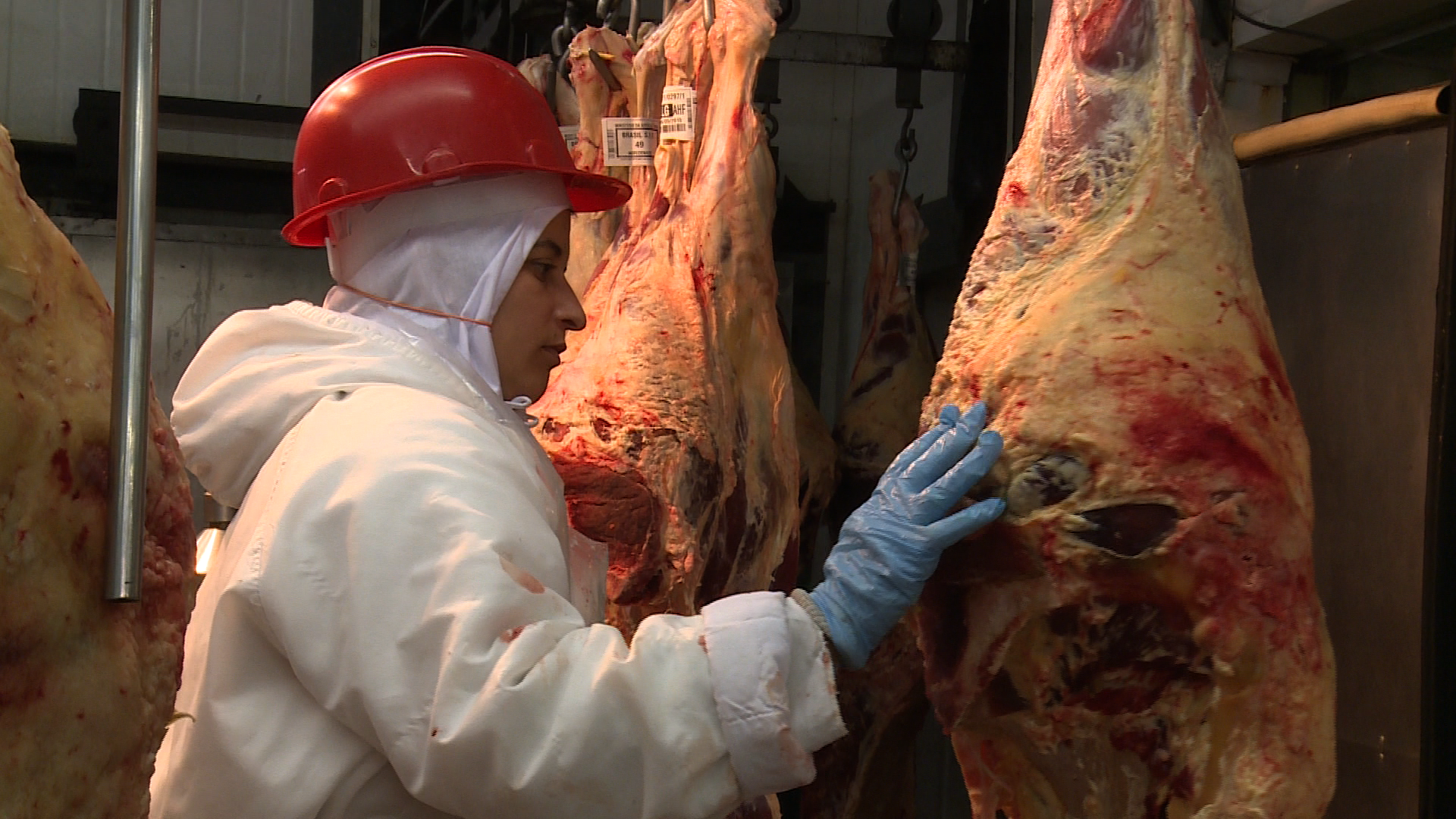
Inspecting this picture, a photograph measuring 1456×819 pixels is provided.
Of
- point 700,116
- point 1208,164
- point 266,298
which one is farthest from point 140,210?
point 266,298

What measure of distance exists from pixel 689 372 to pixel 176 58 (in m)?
3.53

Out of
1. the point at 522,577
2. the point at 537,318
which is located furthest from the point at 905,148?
the point at 522,577

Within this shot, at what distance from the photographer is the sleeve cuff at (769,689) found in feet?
5.93

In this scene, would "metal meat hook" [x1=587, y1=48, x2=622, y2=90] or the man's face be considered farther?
"metal meat hook" [x1=587, y1=48, x2=622, y2=90]

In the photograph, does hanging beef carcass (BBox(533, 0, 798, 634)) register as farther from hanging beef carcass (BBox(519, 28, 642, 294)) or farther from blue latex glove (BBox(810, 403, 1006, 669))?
blue latex glove (BBox(810, 403, 1006, 669))

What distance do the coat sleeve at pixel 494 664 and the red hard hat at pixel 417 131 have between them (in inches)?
25.8

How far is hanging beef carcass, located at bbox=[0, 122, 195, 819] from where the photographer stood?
3.97 feet

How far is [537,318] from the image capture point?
2439mm

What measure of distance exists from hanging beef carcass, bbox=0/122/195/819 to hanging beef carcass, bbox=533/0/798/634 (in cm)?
165

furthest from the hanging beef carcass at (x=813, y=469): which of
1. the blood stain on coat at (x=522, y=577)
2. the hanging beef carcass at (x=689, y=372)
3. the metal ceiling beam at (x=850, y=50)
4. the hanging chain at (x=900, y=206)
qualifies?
the blood stain on coat at (x=522, y=577)

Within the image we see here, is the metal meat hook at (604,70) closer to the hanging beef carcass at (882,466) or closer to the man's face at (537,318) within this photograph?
the hanging beef carcass at (882,466)

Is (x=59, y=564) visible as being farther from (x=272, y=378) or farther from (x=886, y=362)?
(x=886, y=362)

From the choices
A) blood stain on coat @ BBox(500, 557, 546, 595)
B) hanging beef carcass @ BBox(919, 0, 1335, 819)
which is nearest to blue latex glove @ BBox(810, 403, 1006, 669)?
hanging beef carcass @ BBox(919, 0, 1335, 819)

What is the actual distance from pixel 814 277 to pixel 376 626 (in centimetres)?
363
